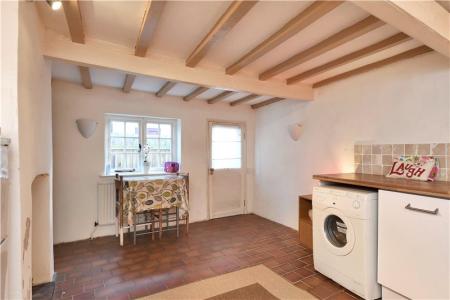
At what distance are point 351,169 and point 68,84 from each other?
402 cm

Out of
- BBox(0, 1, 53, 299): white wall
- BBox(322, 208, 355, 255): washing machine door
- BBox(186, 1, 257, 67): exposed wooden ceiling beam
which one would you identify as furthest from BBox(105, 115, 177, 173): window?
BBox(322, 208, 355, 255): washing machine door

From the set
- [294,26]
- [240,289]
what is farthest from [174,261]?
[294,26]

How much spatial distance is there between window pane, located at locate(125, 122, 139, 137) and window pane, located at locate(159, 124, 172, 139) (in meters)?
0.41

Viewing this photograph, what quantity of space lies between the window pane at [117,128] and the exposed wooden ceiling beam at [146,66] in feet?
5.43

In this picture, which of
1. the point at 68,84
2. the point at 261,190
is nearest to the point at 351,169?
the point at 261,190

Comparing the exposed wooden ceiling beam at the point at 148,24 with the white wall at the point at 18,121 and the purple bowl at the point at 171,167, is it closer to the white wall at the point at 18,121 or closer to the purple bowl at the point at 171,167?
the white wall at the point at 18,121

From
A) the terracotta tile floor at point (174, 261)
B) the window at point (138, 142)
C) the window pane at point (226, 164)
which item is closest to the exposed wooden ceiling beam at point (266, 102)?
the window pane at point (226, 164)

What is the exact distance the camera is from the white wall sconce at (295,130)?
3.72 meters

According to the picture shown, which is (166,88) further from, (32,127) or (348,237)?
(348,237)

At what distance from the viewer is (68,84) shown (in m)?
3.29

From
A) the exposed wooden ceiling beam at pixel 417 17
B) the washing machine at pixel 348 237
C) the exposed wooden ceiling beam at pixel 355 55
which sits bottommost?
the washing machine at pixel 348 237

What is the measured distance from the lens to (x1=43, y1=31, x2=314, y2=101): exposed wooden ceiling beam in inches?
80.2

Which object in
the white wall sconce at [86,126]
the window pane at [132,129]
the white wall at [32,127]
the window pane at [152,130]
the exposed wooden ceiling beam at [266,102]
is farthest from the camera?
the exposed wooden ceiling beam at [266,102]

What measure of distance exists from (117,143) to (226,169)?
202cm
